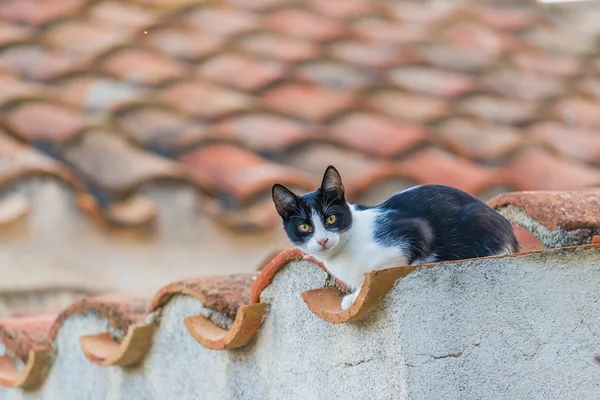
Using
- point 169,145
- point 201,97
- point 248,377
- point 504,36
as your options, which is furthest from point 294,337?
point 504,36

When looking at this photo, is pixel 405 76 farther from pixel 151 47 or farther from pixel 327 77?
pixel 151 47

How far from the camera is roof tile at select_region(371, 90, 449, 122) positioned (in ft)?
14.9

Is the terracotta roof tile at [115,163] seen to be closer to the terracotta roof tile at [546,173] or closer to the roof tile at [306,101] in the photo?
the roof tile at [306,101]

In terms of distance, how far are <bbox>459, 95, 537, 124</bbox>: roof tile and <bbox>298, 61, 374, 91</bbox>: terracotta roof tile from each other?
0.52 meters

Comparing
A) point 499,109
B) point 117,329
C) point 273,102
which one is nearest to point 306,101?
point 273,102

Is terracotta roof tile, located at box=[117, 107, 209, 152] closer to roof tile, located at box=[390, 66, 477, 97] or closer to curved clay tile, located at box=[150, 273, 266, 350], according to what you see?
roof tile, located at box=[390, 66, 477, 97]

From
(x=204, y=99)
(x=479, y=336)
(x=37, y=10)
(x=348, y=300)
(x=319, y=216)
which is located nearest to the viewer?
(x=479, y=336)

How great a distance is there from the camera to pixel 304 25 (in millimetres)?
5121

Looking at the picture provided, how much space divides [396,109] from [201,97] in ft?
3.06

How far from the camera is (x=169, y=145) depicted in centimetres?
403

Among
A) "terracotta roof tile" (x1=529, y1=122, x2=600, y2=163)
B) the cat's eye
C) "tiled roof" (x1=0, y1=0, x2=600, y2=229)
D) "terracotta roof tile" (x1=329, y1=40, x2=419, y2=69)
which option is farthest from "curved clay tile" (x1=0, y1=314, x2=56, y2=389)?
"terracotta roof tile" (x1=529, y1=122, x2=600, y2=163)

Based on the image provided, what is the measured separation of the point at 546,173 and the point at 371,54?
1183 millimetres

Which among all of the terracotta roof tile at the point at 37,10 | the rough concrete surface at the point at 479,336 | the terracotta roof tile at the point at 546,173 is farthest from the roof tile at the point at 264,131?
the rough concrete surface at the point at 479,336

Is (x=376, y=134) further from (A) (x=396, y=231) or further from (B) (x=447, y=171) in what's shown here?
(A) (x=396, y=231)
